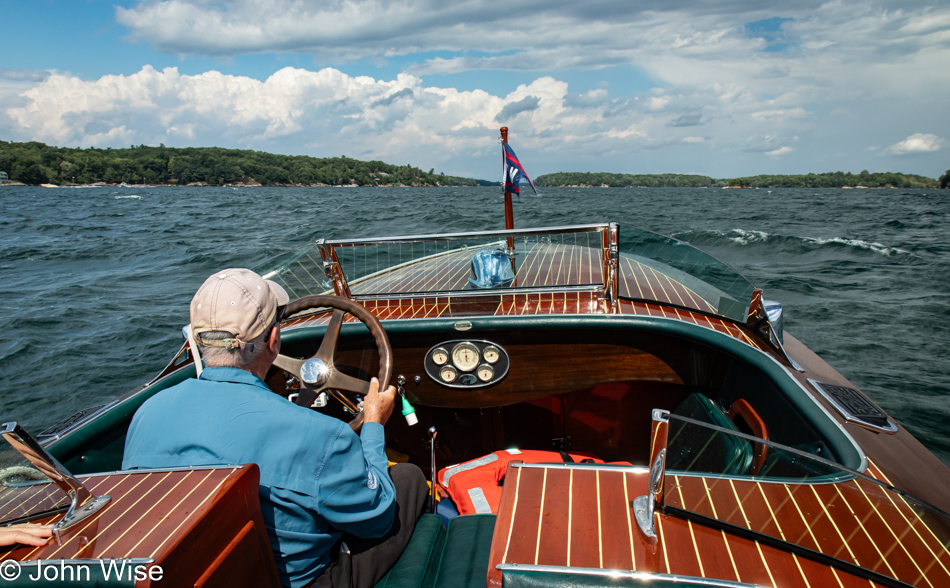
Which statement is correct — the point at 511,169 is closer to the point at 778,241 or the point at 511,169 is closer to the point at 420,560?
the point at 420,560

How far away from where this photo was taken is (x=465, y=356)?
308 centimetres

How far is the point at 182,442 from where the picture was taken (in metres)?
1.32

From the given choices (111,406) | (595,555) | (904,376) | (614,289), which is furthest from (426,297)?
(904,376)

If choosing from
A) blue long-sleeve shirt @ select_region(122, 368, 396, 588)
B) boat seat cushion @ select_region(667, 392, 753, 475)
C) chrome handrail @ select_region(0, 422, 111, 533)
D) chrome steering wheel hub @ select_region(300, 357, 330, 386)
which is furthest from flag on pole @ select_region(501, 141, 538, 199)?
chrome handrail @ select_region(0, 422, 111, 533)

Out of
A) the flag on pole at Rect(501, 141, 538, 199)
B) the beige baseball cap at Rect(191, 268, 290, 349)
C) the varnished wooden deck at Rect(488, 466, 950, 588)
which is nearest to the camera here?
the varnished wooden deck at Rect(488, 466, 950, 588)

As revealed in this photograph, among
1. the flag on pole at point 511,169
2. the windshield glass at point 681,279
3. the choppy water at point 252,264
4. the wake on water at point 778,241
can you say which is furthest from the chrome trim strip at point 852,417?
the wake on water at point 778,241

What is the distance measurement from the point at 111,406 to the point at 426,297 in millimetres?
1726

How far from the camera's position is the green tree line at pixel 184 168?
6544cm

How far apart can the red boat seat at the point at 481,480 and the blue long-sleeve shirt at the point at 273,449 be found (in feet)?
4.18

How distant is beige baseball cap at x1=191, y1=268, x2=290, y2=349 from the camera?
1.47 m

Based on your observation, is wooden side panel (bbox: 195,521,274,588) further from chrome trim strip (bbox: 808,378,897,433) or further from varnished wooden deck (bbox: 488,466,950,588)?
chrome trim strip (bbox: 808,378,897,433)

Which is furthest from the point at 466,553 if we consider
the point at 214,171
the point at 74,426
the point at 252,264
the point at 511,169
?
the point at 214,171

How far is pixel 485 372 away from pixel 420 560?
1.39 m

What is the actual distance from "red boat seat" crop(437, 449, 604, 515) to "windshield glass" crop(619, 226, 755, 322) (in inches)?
46.2
